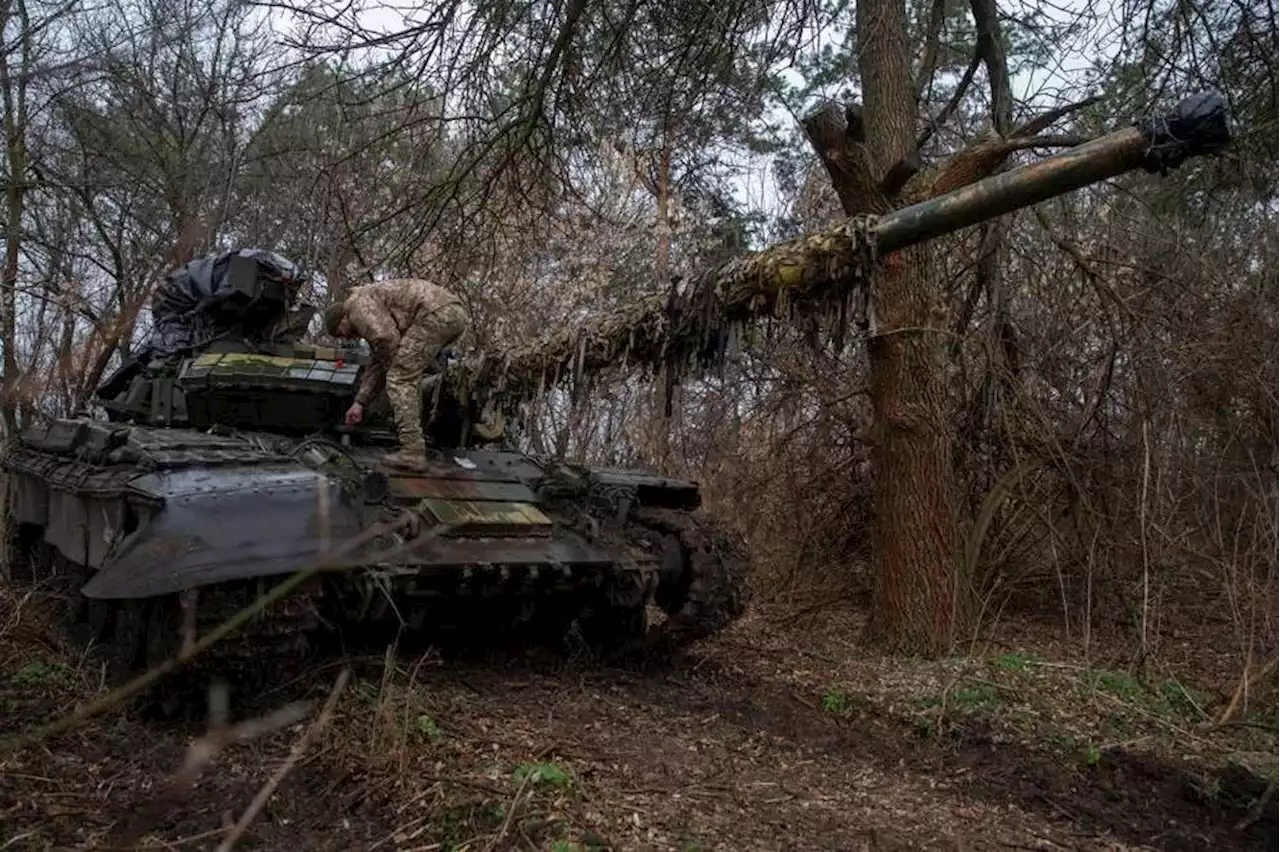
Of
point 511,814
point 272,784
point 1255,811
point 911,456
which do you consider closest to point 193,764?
point 272,784

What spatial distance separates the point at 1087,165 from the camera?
4.36 metres

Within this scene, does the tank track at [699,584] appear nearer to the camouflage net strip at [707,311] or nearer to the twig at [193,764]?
the camouflage net strip at [707,311]

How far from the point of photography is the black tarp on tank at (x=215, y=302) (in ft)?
26.3

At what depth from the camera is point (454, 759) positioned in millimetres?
4922

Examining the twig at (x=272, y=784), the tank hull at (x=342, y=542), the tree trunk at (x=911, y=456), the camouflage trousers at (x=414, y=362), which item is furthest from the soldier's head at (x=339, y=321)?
the twig at (x=272, y=784)

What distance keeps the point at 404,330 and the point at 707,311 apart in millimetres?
2244

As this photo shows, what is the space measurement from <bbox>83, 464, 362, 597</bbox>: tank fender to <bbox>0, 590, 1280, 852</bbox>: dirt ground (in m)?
0.70

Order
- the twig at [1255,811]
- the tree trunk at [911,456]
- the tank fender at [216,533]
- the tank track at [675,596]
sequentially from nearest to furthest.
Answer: the twig at [1255,811] < the tank fender at [216,533] < the tank track at [675,596] < the tree trunk at [911,456]

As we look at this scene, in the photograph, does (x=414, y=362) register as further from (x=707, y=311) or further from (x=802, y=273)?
(x=802, y=273)

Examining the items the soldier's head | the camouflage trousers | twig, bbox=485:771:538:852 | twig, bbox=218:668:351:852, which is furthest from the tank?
twig, bbox=218:668:351:852

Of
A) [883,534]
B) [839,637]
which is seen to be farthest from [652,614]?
[883,534]

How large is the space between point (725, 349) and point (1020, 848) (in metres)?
2.53

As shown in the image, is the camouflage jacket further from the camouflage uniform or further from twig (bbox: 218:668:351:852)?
twig (bbox: 218:668:351:852)

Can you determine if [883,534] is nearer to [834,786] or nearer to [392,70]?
[834,786]
